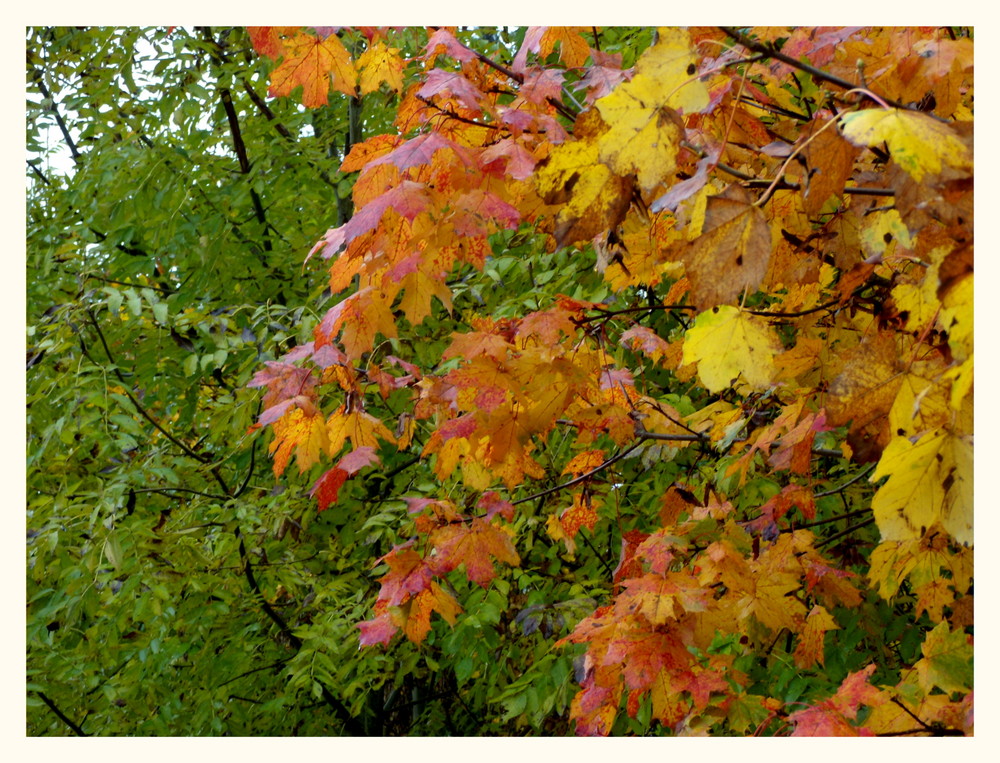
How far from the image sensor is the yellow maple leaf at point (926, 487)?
804 millimetres

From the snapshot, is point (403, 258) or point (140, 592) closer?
point (403, 258)

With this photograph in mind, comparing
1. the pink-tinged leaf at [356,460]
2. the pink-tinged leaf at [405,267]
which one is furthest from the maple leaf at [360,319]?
the pink-tinged leaf at [356,460]

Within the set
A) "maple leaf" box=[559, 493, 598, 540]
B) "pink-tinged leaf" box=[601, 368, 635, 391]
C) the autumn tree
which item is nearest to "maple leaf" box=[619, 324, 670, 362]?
the autumn tree

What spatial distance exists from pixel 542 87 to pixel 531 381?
492 millimetres

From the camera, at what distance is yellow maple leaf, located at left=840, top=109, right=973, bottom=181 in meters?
0.78

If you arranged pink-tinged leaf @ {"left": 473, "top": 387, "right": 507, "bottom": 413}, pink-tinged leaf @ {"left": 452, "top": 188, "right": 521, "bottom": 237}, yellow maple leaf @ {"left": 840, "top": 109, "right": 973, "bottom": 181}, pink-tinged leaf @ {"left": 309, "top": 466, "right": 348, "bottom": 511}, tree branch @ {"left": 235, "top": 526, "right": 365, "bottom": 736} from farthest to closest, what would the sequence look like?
tree branch @ {"left": 235, "top": 526, "right": 365, "bottom": 736} < pink-tinged leaf @ {"left": 309, "top": 466, "right": 348, "bottom": 511} < pink-tinged leaf @ {"left": 473, "top": 387, "right": 507, "bottom": 413} < pink-tinged leaf @ {"left": 452, "top": 188, "right": 521, "bottom": 237} < yellow maple leaf @ {"left": 840, "top": 109, "right": 973, "bottom": 181}

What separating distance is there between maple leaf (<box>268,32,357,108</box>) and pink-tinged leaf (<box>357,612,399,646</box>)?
101cm

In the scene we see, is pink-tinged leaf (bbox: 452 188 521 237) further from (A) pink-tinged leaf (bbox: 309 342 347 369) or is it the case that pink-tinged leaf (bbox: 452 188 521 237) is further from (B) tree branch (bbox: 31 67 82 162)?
(B) tree branch (bbox: 31 67 82 162)

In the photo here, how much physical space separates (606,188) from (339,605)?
1.83 metres


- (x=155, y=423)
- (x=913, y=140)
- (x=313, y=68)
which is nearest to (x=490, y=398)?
(x=313, y=68)

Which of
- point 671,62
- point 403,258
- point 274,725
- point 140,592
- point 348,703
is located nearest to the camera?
point 671,62

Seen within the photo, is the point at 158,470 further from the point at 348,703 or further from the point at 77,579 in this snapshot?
the point at 348,703

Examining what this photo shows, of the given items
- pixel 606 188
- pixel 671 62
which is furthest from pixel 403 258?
pixel 671 62

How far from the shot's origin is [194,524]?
252 cm
